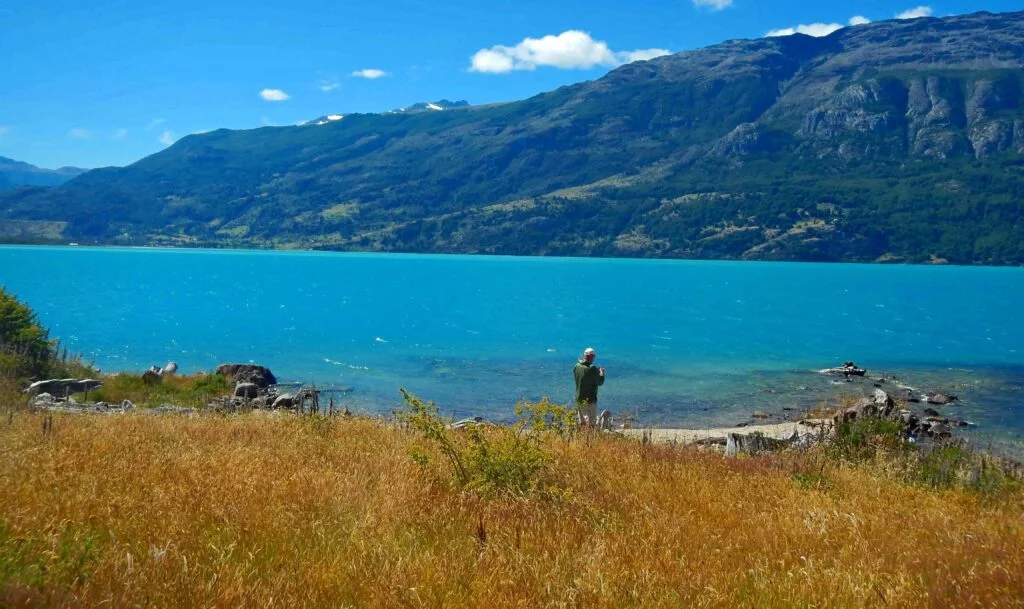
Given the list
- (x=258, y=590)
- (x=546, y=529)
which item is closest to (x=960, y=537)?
(x=546, y=529)

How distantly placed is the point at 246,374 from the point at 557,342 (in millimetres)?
31088

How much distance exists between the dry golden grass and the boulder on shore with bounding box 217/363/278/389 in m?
23.6

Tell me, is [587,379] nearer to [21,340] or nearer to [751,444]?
[751,444]

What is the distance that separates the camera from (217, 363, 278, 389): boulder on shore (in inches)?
1302

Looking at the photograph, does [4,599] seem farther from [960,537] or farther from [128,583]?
[960,537]

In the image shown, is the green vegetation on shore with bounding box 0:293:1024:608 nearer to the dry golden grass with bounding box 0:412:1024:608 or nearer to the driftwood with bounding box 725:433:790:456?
the dry golden grass with bounding box 0:412:1024:608

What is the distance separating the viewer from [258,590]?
470 cm

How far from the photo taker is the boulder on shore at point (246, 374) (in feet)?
108

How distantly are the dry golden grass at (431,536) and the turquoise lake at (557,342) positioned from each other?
70.2ft


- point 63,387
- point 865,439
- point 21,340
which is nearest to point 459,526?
point 865,439

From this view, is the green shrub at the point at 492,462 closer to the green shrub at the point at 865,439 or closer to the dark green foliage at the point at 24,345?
the green shrub at the point at 865,439

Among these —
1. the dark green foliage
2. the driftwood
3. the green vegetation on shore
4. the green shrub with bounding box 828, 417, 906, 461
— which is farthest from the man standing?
the dark green foliage

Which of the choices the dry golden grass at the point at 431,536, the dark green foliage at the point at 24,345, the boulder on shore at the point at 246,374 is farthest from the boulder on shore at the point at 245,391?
the dry golden grass at the point at 431,536

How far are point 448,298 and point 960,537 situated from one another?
102 meters
